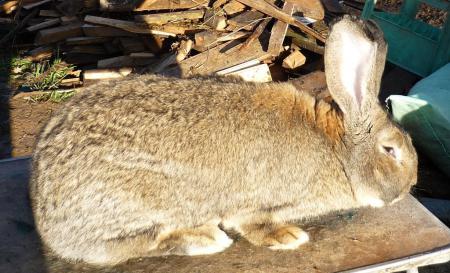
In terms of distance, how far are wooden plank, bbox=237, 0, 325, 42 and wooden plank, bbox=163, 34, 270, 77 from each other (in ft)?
1.18

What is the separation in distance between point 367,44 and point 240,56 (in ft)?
10.6

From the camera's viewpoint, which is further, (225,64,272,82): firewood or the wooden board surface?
(225,64,272,82): firewood

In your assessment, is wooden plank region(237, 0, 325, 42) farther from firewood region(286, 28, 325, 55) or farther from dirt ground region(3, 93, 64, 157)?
dirt ground region(3, 93, 64, 157)

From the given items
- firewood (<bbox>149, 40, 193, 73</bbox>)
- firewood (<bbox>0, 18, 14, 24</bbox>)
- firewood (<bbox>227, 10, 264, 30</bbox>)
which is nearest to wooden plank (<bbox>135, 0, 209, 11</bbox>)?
firewood (<bbox>227, 10, 264, 30</bbox>)

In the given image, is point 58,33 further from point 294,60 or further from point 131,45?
point 294,60

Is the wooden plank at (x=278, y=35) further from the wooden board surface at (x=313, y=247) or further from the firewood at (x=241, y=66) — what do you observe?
the wooden board surface at (x=313, y=247)

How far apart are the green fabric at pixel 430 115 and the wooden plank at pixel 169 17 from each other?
107 inches

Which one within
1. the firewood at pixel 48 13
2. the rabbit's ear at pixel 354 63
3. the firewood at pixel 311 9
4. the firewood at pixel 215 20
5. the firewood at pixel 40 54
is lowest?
the firewood at pixel 40 54

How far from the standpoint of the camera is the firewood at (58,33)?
20.8 feet

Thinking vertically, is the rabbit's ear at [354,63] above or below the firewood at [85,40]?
above

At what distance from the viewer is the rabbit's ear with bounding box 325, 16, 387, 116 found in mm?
2432

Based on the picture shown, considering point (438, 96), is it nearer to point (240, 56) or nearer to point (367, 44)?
point (367, 44)

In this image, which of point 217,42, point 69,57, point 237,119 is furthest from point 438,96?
point 69,57

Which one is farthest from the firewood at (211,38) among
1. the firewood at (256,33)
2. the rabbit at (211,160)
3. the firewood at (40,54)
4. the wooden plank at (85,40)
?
the rabbit at (211,160)
